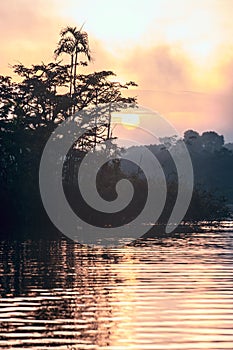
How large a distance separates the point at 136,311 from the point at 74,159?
163ft

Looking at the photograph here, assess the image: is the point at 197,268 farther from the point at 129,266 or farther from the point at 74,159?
the point at 74,159

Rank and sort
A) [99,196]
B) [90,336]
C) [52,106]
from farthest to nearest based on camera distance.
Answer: [52,106] < [99,196] < [90,336]

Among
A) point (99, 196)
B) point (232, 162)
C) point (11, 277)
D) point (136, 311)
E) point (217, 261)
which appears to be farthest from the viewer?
point (232, 162)

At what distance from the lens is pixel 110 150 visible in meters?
78.8

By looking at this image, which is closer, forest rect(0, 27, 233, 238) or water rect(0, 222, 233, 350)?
water rect(0, 222, 233, 350)

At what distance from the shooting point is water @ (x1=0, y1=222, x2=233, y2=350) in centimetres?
2222

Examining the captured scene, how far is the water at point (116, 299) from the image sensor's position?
875 inches

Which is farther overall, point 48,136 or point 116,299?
point 48,136

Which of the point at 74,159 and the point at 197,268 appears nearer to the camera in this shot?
the point at 197,268

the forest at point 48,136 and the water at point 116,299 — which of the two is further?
the forest at point 48,136

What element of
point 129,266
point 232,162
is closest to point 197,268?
point 129,266

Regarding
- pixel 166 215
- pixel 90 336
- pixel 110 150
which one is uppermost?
pixel 110 150

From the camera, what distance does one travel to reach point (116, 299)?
28766 mm

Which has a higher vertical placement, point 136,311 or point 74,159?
point 74,159
